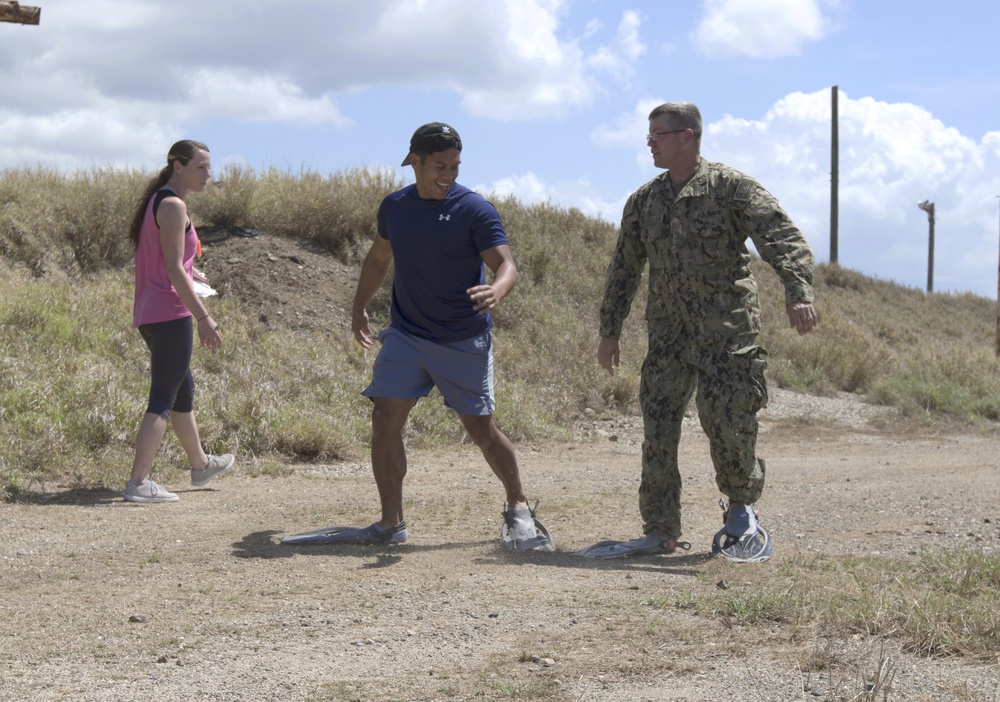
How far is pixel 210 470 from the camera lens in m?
7.14

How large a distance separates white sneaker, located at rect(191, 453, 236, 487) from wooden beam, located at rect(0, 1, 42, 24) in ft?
11.3

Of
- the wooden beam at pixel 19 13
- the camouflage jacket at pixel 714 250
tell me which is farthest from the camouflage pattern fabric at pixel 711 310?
the wooden beam at pixel 19 13

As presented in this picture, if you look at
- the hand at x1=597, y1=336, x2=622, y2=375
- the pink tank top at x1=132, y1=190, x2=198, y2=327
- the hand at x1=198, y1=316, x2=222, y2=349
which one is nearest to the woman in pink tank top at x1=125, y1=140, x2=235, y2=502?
the pink tank top at x1=132, y1=190, x2=198, y2=327

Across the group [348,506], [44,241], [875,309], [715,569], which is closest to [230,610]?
[715,569]

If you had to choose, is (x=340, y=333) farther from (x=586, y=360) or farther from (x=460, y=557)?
(x=460, y=557)

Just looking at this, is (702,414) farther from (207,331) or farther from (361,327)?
(207,331)

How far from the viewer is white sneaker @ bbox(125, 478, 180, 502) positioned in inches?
259

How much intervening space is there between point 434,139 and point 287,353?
609cm

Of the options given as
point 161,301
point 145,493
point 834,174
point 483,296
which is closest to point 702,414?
point 483,296

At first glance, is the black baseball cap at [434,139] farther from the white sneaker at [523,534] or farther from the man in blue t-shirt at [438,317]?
the white sneaker at [523,534]

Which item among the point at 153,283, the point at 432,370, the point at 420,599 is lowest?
the point at 420,599

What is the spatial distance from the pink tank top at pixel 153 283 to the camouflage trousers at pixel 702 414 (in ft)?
9.07

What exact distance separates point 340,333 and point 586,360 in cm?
294

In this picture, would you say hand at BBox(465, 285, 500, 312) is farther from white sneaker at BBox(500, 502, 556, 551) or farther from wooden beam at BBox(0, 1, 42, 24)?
wooden beam at BBox(0, 1, 42, 24)
